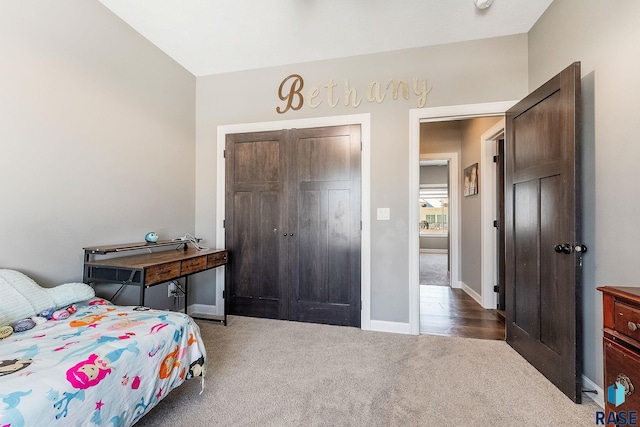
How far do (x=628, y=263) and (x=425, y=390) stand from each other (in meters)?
1.34

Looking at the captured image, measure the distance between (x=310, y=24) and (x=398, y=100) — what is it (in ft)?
3.49

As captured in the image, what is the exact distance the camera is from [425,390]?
1879 millimetres

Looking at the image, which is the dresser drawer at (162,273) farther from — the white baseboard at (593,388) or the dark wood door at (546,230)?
the white baseboard at (593,388)

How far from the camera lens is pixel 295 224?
3.08 metres

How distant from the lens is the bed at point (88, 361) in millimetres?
1000

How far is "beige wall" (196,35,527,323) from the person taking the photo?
106 inches

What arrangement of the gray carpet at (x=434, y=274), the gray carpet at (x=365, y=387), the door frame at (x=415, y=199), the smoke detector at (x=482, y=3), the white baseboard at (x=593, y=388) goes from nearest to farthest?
the gray carpet at (x=365, y=387)
the white baseboard at (x=593, y=388)
the smoke detector at (x=482, y=3)
the door frame at (x=415, y=199)
the gray carpet at (x=434, y=274)

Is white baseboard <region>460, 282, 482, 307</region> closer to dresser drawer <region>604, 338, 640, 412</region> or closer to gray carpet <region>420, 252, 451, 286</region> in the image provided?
gray carpet <region>420, 252, 451, 286</region>

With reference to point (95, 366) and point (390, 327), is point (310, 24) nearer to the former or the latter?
point (95, 366)

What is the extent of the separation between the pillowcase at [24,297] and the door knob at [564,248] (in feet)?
9.95

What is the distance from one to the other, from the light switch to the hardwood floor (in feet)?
3.83

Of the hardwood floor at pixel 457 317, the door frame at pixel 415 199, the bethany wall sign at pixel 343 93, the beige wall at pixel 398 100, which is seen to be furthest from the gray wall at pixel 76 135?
the hardwood floor at pixel 457 317

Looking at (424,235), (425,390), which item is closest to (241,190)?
(425,390)

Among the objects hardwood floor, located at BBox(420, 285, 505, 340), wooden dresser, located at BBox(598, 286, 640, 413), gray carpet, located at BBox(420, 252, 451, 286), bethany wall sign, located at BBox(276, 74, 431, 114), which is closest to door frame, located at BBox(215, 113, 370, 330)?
bethany wall sign, located at BBox(276, 74, 431, 114)
